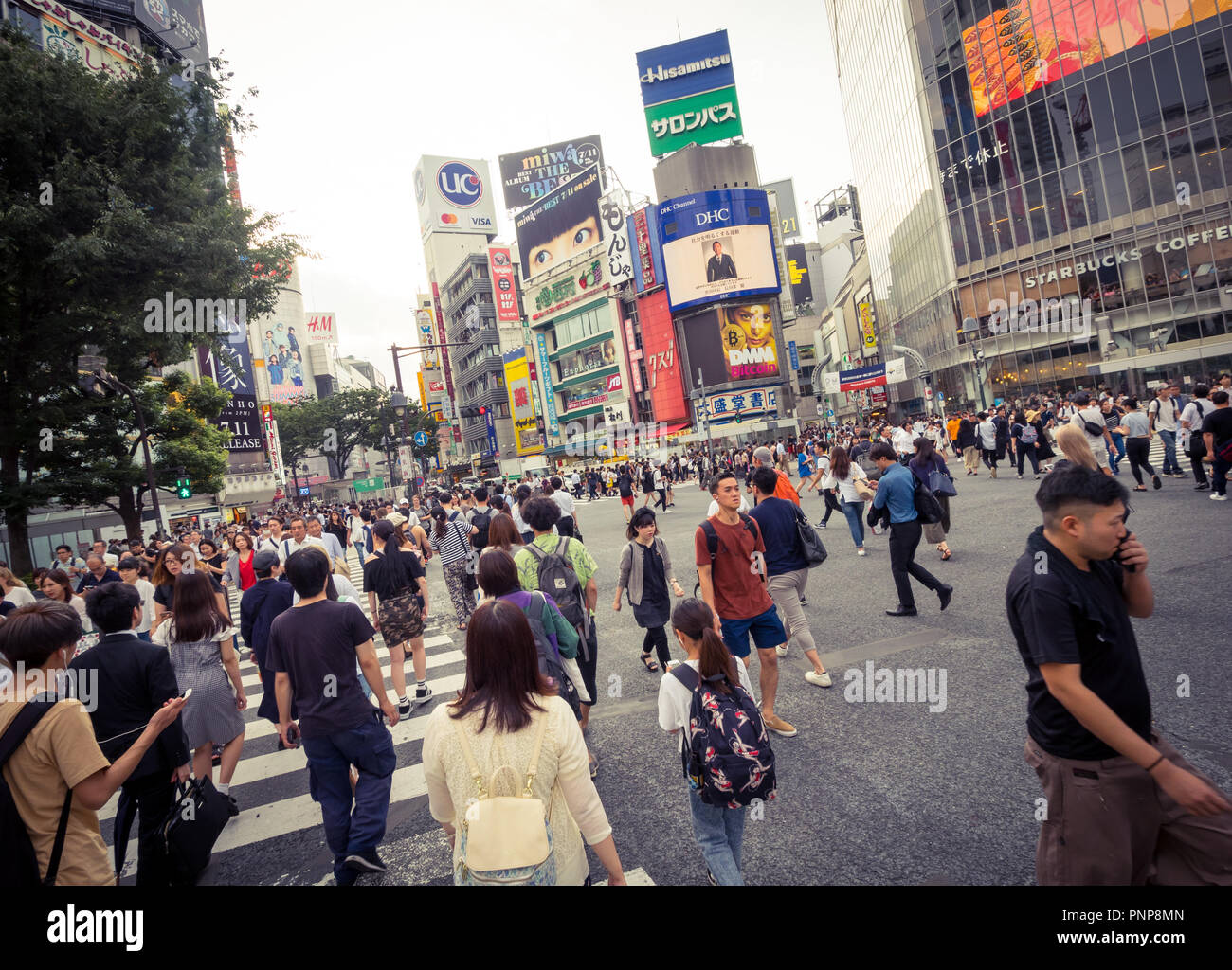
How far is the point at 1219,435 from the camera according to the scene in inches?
398

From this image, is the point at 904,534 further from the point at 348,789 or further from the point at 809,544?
the point at 348,789

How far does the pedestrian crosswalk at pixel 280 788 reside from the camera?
15.5 ft

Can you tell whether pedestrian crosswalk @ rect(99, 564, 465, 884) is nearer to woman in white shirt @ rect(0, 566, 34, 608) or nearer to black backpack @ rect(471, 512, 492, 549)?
black backpack @ rect(471, 512, 492, 549)

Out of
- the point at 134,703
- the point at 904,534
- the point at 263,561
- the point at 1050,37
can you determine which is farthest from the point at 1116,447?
the point at 1050,37

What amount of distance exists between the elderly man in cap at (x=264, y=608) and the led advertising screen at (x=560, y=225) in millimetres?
68336

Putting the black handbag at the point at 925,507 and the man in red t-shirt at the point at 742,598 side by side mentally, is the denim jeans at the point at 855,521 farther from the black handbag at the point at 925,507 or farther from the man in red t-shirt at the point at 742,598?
the man in red t-shirt at the point at 742,598

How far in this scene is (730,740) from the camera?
279 cm

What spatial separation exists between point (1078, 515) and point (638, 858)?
2799mm

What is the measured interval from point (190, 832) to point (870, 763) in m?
4.06

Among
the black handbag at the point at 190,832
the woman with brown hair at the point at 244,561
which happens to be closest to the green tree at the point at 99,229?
the woman with brown hair at the point at 244,561

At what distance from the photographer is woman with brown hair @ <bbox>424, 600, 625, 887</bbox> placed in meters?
2.20

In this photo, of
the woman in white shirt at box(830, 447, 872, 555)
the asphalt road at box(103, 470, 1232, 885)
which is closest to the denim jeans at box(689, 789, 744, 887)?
the asphalt road at box(103, 470, 1232, 885)

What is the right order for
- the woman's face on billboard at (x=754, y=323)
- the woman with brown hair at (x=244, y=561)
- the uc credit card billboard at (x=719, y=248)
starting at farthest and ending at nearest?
the woman's face on billboard at (x=754, y=323) → the uc credit card billboard at (x=719, y=248) → the woman with brown hair at (x=244, y=561)

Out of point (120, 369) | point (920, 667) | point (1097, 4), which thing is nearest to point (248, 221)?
point (120, 369)
